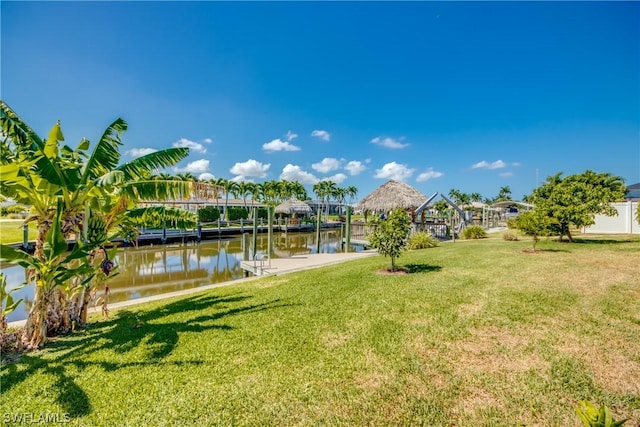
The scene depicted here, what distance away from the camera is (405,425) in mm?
2656

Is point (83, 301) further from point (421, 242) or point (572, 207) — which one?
point (572, 207)

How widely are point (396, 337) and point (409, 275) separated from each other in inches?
156

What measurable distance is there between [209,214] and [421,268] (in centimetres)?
2966

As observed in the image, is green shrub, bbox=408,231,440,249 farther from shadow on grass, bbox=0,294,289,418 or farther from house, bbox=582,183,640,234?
house, bbox=582,183,640,234

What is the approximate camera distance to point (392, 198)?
20.6m

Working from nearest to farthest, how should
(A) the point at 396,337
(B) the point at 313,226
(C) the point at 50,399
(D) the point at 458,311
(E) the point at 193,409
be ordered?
(E) the point at 193,409, (C) the point at 50,399, (A) the point at 396,337, (D) the point at 458,311, (B) the point at 313,226

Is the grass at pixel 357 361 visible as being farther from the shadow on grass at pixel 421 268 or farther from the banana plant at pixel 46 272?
the shadow on grass at pixel 421 268

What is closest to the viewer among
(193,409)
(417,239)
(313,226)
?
(193,409)

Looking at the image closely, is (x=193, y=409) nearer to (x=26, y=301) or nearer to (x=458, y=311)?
(x=458, y=311)

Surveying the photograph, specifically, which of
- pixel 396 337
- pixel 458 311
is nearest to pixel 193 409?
pixel 396 337

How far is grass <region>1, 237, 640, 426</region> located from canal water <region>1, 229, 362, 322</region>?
211 inches

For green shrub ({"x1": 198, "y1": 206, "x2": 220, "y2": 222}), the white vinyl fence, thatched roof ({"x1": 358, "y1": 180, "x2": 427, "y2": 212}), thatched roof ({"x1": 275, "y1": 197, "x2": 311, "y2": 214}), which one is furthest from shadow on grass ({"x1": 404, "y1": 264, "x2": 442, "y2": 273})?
green shrub ({"x1": 198, "y1": 206, "x2": 220, "y2": 222})

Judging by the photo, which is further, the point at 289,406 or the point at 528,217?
the point at 528,217

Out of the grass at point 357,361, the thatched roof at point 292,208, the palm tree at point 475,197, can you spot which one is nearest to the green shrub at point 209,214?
the thatched roof at point 292,208
